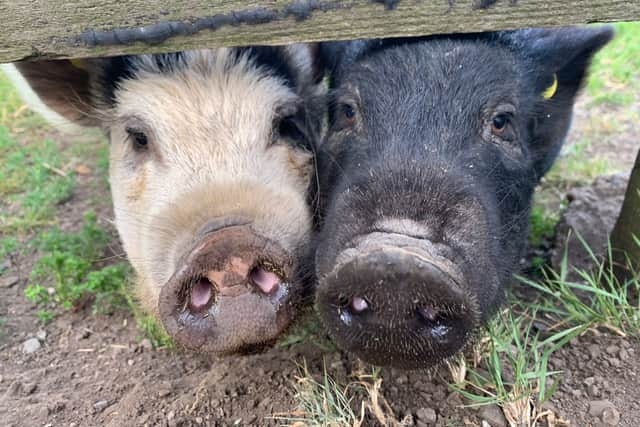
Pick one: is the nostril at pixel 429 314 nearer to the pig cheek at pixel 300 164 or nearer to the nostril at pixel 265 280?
the nostril at pixel 265 280

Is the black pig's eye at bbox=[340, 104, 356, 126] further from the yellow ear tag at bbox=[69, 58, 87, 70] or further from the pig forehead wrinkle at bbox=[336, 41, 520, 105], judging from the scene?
the yellow ear tag at bbox=[69, 58, 87, 70]

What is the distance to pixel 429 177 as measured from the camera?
7.29 ft

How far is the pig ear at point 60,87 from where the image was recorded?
3367 mm

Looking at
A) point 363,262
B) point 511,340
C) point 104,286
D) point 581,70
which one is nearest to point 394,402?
point 511,340

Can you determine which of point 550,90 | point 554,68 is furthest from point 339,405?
point 554,68

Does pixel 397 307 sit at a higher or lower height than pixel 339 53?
lower

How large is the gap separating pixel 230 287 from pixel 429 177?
0.83m

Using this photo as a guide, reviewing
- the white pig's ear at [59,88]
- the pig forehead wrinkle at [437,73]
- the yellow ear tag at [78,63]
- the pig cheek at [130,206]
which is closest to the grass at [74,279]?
the pig cheek at [130,206]

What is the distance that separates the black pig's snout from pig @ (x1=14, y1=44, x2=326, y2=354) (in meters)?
0.39

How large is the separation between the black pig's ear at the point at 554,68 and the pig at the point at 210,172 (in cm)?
114

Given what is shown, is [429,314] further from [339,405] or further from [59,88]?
[59,88]

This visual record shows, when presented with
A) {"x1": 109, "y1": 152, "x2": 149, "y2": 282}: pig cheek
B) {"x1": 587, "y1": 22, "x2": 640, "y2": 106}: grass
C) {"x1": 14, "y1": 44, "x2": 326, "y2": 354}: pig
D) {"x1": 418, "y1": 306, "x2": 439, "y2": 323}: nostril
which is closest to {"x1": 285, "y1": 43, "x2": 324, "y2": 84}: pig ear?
{"x1": 14, "y1": 44, "x2": 326, "y2": 354}: pig

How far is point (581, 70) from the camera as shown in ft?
11.5

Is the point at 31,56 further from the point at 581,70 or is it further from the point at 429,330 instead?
the point at 581,70
